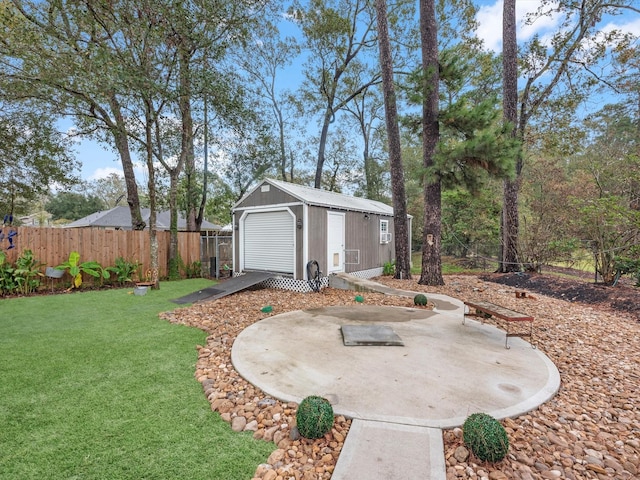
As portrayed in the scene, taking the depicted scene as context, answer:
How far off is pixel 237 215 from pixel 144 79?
431 cm

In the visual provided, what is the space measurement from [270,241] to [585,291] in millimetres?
8152

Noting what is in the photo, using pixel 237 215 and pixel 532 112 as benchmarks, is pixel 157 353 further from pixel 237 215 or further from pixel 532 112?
pixel 532 112

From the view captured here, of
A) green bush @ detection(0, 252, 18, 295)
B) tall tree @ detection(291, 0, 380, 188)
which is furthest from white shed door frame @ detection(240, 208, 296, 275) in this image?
tall tree @ detection(291, 0, 380, 188)

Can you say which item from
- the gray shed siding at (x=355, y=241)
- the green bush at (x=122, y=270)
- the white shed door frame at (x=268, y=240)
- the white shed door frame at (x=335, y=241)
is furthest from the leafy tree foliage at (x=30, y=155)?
the white shed door frame at (x=335, y=241)

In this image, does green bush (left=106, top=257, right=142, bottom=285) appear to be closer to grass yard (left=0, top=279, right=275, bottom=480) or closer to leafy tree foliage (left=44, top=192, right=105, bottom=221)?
grass yard (left=0, top=279, right=275, bottom=480)

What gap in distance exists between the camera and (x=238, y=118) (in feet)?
36.3

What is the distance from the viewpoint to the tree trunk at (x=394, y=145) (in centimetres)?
904

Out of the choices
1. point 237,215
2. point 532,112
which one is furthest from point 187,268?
point 532,112

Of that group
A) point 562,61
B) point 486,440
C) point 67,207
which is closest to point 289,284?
point 486,440

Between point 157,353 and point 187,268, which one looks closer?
point 157,353

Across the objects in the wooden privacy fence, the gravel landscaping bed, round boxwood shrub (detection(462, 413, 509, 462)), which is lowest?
the gravel landscaping bed

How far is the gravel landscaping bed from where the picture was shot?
1.90 metres

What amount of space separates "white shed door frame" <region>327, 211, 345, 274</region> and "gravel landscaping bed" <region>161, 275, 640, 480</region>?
4160 millimetres

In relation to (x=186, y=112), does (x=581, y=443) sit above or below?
below
